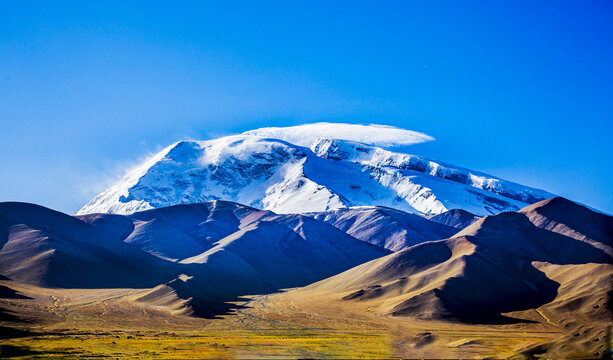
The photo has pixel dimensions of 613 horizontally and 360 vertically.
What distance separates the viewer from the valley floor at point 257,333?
80312 millimetres

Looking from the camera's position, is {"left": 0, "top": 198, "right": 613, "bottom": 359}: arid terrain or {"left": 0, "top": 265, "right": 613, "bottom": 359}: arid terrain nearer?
{"left": 0, "top": 265, "right": 613, "bottom": 359}: arid terrain

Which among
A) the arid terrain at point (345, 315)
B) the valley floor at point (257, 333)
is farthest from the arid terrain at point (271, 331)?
the arid terrain at point (345, 315)

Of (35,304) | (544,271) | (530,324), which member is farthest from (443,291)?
(35,304)

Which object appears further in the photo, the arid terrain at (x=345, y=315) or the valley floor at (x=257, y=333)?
the arid terrain at (x=345, y=315)

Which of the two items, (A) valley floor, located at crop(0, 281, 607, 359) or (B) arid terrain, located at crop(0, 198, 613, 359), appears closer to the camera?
(A) valley floor, located at crop(0, 281, 607, 359)

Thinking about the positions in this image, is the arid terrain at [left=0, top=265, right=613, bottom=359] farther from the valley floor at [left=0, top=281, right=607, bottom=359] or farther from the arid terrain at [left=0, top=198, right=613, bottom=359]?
the arid terrain at [left=0, top=198, right=613, bottom=359]

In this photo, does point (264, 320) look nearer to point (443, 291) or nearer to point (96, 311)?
point (96, 311)

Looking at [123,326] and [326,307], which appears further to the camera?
[326,307]

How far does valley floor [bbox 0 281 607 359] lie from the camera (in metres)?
80.3

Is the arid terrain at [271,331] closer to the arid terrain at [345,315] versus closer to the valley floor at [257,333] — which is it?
the valley floor at [257,333]

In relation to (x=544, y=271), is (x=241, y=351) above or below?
below

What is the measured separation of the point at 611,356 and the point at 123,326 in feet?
272

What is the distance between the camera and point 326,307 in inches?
6496

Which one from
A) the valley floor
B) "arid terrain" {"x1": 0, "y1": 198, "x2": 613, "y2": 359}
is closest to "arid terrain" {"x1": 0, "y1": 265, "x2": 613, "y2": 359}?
the valley floor
